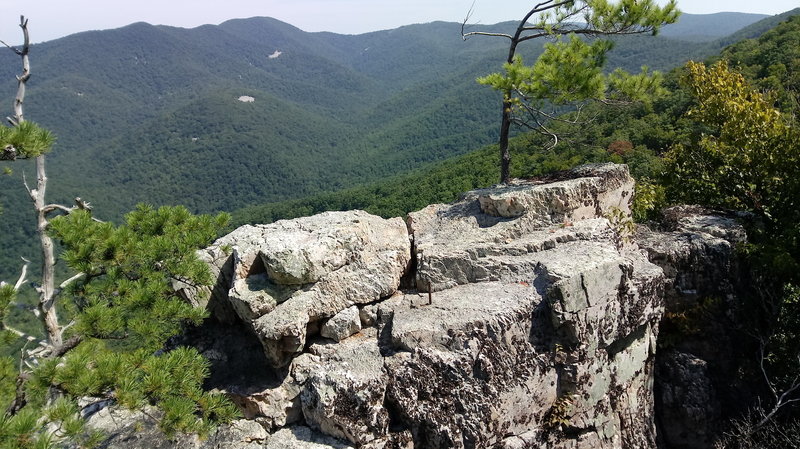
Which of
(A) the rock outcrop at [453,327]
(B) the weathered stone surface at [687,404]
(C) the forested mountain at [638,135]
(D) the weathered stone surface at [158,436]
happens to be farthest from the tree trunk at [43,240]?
(C) the forested mountain at [638,135]

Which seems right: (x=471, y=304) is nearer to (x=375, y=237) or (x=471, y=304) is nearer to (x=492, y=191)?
(x=375, y=237)

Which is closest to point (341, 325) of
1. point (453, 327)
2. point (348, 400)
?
point (348, 400)

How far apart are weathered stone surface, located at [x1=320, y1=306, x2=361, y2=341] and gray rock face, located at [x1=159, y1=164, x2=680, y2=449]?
0.02m

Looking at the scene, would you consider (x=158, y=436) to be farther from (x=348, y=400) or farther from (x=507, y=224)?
(x=507, y=224)

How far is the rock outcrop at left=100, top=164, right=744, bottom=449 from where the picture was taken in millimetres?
6145

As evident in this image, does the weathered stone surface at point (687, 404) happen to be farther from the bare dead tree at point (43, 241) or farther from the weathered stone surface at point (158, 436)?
the bare dead tree at point (43, 241)

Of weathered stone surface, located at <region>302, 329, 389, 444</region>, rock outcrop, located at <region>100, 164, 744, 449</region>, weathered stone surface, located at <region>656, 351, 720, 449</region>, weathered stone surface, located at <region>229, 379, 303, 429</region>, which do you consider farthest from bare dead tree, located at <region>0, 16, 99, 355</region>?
weathered stone surface, located at <region>656, 351, 720, 449</region>

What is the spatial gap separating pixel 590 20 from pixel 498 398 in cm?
655

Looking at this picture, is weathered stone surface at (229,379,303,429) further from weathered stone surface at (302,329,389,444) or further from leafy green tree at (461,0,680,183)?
leafy green tree at (461,0,680,183)

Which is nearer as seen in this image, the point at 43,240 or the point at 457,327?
the point at 43,240

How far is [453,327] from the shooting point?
635cm

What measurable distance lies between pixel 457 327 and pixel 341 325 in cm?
178

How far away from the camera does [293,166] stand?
166 meters

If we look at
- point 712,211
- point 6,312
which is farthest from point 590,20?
point 6,312
